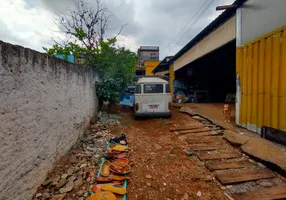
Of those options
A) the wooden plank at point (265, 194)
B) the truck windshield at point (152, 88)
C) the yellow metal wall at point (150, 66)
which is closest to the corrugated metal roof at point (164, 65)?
the yellow metal wall at point (150, 66)

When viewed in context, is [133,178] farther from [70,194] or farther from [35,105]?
[35,105]

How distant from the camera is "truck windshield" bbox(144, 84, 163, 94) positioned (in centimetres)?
674

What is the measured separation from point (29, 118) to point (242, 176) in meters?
3.30

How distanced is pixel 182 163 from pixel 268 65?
10.1 feet

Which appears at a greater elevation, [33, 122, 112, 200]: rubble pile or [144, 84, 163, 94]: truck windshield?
[144, 84, 163, 94]: truck windshield

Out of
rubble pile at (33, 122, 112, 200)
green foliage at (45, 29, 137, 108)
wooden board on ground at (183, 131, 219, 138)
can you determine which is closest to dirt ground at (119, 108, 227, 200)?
wooden board on ground at (183, 131, 219, 138)

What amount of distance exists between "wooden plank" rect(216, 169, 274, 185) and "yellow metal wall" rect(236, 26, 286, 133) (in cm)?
143

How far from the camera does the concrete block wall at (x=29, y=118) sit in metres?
1.76

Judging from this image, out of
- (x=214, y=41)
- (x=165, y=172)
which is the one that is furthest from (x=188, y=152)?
(x=214, y=41)

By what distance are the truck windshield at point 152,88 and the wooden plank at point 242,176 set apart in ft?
14.4

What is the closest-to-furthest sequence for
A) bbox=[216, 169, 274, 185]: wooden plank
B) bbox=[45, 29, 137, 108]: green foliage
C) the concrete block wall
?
the concrete block wall, bbox=[216, 169, 274, 185]: wooden plank, bbox=[45, 29, 137, 108]: green foliage

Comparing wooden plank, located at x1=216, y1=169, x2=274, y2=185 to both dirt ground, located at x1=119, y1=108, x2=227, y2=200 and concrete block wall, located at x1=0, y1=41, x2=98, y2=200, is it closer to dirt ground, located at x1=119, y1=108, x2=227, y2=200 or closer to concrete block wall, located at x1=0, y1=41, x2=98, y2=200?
dirt ground, located at x1=119, y1=108, x2=227, y2=200

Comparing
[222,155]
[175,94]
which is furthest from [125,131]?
[175,94]

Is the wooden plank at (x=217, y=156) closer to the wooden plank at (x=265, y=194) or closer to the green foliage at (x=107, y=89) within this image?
the wooden plank at (x=265, y=194)
